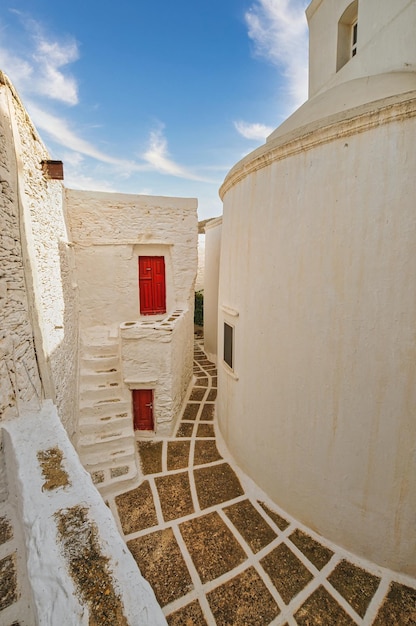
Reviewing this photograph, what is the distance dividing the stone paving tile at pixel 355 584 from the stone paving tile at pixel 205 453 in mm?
2872

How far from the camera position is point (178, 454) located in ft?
21.3

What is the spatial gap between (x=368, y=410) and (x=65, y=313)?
6322 millimetres

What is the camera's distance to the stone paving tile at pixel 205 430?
7.21 metres

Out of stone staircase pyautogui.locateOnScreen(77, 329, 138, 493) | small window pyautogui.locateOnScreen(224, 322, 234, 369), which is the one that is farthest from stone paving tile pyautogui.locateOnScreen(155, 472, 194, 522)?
small window pyautogui.locateOnScreen(224, 322, 234, 369)

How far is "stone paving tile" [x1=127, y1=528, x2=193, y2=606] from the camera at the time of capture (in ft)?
12.3

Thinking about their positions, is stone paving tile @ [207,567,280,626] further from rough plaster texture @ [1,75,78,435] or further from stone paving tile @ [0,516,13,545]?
rough plaster texture @ [1,75,78,435]

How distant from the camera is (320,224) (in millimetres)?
4000

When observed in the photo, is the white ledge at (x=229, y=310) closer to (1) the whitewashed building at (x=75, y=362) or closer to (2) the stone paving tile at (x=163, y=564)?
(1) the whitewashed building at (x=75, y=362)

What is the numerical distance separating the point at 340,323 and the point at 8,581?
4456 mm

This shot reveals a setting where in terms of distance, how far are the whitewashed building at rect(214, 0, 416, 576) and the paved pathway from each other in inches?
13.7

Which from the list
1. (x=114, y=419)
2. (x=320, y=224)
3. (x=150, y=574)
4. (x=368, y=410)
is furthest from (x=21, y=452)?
(x=320, y=224)

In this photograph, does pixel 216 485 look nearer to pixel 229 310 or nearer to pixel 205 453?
pixel 205 453

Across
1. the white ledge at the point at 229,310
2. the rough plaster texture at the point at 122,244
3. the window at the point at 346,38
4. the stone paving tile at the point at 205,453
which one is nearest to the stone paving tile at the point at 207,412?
the stone paving tile at the point at 205,453

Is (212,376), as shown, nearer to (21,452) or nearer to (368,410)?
(368,410)
